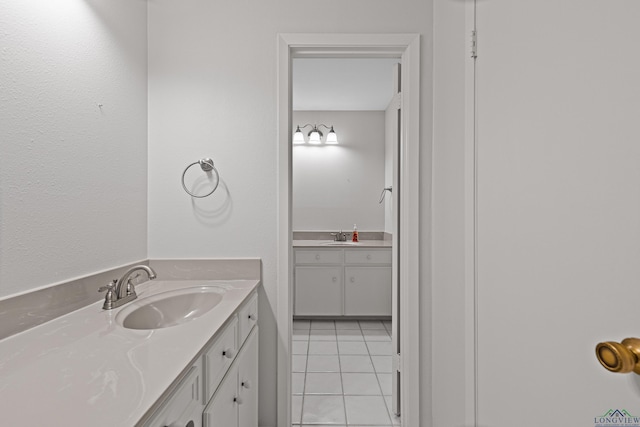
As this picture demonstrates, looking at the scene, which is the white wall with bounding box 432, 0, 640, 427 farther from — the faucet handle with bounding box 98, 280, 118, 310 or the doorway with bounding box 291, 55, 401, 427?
the faucet handle with bounding box 98, 280, 118, 310

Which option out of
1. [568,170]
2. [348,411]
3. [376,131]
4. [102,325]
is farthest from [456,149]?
[376,131]

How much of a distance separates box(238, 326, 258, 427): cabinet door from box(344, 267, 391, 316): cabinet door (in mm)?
2216

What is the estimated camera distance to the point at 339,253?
12.5ft

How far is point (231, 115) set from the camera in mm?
1819

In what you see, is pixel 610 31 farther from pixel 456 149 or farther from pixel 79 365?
pixel 79 365

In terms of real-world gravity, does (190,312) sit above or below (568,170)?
below

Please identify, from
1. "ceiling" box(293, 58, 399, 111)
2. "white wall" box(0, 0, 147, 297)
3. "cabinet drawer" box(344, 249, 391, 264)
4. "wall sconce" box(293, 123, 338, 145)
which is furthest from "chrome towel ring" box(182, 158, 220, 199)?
"wall sconce" box(293, 123, 338, 145)

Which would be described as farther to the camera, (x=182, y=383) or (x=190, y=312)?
(x=190, y=312)

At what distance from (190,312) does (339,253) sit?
2.39 m

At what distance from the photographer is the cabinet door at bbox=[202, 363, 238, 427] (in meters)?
1.05

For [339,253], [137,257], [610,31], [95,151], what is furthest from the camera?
[339,253]

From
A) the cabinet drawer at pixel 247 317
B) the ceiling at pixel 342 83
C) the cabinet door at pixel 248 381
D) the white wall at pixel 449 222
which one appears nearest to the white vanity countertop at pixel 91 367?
the cabinet drawer at pixel 247 317

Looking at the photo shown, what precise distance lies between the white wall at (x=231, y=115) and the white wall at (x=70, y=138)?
105 millimetres

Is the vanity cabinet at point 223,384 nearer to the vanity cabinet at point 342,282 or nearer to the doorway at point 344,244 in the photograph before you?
the doorway at point 344,244
